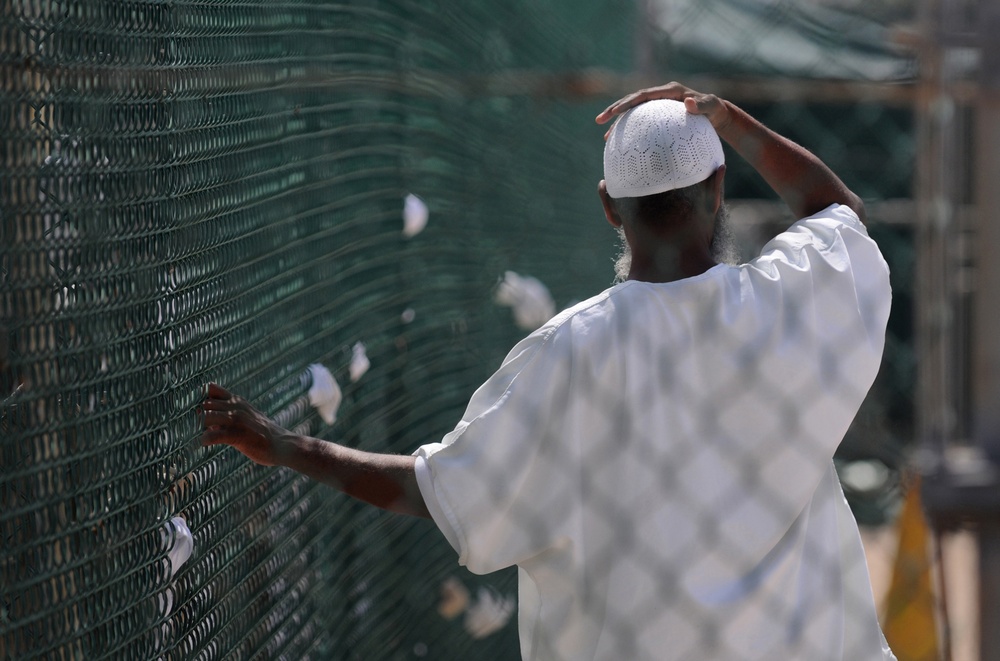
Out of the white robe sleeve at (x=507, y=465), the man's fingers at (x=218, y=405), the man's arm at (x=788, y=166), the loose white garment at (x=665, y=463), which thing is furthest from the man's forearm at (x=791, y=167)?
the man's fingers at (x=218, y=405)

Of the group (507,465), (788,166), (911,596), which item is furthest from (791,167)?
(911,596)

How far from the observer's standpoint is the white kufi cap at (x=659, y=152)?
1.67 metres

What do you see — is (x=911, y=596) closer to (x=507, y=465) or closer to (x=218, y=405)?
(x=507, y=465)

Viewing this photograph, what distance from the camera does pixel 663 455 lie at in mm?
1598

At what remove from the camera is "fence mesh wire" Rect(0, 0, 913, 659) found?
1.33 m

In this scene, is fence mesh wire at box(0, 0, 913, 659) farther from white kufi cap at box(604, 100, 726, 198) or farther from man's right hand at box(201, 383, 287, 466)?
white kufi cap at box(604, 100, 726, 198)

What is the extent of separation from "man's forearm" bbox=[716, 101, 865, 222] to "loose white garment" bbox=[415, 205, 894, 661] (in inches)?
11.3

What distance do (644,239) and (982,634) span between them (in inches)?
27.3

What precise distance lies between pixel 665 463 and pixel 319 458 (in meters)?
0.48

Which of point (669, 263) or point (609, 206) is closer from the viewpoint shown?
point (669, 263)

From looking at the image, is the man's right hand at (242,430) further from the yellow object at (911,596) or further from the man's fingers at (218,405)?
the yellow object at (911,596)

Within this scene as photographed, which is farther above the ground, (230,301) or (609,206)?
(609,206)

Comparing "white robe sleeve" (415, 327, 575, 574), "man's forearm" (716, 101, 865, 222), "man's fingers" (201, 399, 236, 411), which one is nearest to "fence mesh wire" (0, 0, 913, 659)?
"man's fingers" (201, 399, 236, 411)

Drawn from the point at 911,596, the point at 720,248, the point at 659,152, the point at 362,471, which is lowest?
the point at 911,596
